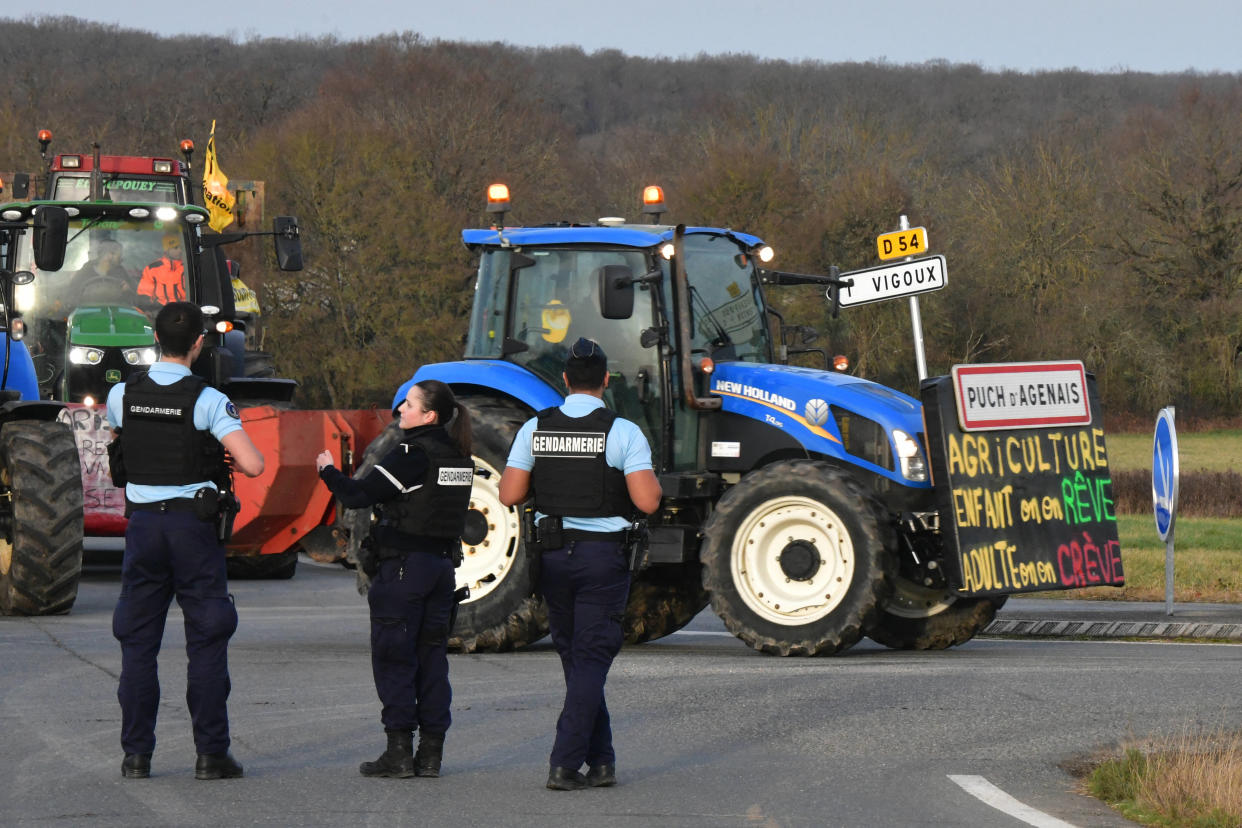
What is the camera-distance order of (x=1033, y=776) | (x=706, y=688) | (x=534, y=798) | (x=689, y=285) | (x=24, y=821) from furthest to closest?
1. (x=689, y=285)
2. (x=706, y=688)
3. (x=1033, y=776)
4. (x=534, y=798)
5. (x=24, y=821)

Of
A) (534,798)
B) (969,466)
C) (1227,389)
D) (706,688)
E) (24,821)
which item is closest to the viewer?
(24,821)

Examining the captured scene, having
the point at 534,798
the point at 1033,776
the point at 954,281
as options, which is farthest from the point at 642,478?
the point at 954,281

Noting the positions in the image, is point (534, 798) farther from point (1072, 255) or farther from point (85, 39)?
point (85, 39)

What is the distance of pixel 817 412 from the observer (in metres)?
11.9

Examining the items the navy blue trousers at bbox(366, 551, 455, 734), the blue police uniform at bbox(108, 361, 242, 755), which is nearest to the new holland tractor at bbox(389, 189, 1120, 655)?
the navy blue trousers at bbox(366, 551, 455, 734)

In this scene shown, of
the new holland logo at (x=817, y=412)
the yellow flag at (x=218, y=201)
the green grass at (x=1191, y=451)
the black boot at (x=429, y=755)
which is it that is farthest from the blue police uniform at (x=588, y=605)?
the green grass at (x=1191, y=451)

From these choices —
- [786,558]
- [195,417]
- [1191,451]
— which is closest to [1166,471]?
[786,558]

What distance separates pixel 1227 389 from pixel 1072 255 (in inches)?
234

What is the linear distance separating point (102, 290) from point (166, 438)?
9.76 meters

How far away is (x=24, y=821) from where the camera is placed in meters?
6.36

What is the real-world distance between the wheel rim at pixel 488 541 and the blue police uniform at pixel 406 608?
441 cm

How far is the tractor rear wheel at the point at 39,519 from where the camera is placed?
12.9 m

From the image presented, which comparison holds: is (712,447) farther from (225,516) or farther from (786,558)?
(225,516)

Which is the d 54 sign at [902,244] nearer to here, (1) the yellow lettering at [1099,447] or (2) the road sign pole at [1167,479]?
(2) the road sign pole at [1167,479]
